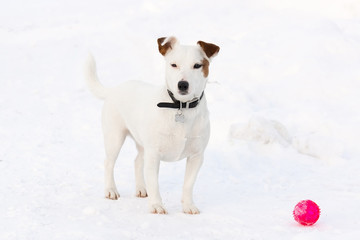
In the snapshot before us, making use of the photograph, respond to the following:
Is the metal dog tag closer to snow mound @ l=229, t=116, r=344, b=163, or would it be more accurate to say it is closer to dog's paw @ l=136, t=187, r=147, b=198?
dog's paw @ l=136, t=187, r=147, b=198

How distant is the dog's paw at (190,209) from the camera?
524 centimetres

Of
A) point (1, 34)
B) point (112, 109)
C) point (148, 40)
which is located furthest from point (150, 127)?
point (1, 34)

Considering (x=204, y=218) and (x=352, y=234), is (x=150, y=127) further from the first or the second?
(x=352, y=234)

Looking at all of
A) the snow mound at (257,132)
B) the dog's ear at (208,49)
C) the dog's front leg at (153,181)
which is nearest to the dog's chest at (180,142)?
the dog's front leg at (153,181)

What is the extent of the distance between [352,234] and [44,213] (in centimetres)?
275

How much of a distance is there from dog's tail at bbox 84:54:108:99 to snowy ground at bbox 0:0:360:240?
3.56 ft

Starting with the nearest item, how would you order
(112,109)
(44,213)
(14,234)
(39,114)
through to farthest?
→ 1. (14,234)
2. (44,213)
3. (112,109)
4. (39,114)

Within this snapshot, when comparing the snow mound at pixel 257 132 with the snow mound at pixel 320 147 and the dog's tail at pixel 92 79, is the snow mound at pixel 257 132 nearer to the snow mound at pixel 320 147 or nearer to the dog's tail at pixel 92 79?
the snow mound at pixel 320 147

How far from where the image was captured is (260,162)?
7332 millimetres

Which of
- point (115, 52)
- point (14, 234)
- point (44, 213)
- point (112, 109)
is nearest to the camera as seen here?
point (14, 234)

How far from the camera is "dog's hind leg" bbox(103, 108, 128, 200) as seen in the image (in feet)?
18.9

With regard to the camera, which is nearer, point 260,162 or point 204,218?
point 204,218

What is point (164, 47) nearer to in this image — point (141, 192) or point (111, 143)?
point (111, 143)

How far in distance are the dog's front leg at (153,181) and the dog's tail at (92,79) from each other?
4.43 feet
